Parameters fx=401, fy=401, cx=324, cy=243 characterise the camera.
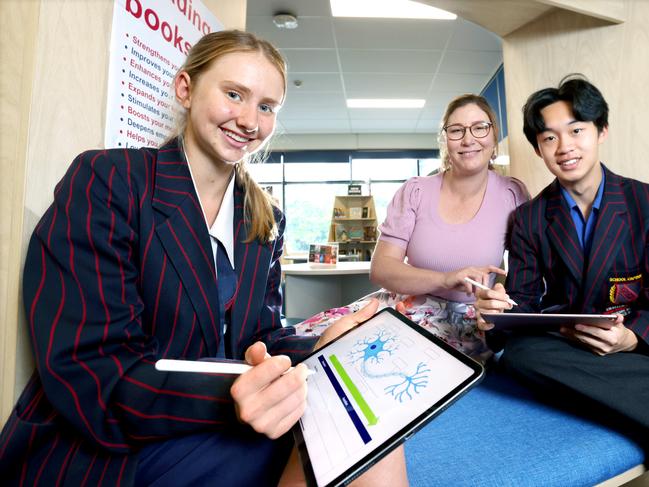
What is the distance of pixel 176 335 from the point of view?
0.85m

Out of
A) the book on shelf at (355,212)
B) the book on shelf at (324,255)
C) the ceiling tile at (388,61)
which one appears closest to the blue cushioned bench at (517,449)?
the book on shelf at (324,255)

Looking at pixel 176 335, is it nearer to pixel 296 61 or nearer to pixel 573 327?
pixel 573 327

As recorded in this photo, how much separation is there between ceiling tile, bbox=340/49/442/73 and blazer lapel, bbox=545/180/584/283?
14.0 feet

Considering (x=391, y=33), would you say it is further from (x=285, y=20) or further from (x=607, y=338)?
(x=607, y=338)

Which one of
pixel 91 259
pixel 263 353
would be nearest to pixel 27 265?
pixel 91 259

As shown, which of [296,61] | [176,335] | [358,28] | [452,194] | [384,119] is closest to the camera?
[176,335]

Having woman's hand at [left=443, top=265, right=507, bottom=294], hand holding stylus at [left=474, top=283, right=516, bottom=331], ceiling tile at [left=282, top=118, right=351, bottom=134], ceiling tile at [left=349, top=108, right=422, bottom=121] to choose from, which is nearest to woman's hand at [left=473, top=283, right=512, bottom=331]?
hand holding stylus at [left=474, top=283, right=516, bottom=331]

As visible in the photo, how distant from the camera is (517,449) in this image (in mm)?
1016

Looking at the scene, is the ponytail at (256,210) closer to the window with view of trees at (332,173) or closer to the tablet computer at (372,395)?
the tablet computer at (372,395)

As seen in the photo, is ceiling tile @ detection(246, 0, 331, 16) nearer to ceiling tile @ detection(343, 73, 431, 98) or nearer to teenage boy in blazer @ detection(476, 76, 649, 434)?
Result: ceiling tile @ detection(343, 73, 431, 98)

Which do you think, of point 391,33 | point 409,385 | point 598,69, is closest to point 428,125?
point 391,33

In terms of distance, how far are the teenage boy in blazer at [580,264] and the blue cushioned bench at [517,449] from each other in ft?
0.29

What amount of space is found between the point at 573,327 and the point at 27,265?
1.40 metres

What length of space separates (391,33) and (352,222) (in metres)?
3.60
